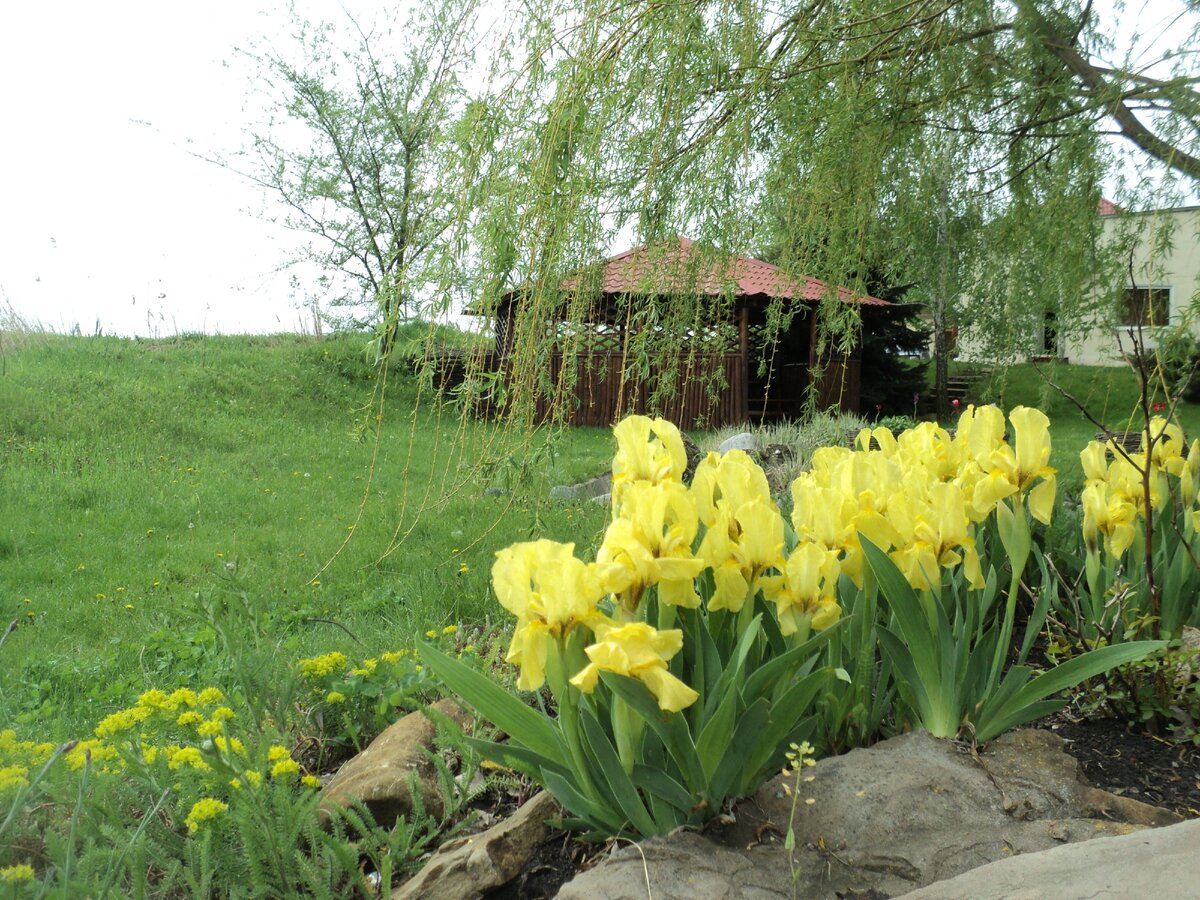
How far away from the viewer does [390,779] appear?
185 centimetres

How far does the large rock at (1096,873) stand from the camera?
1.12m

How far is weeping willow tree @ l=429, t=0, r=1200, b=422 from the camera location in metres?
2.22

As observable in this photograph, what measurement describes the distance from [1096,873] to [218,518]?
21.2 feet

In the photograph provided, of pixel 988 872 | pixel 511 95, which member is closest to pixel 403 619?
pixel 511 95

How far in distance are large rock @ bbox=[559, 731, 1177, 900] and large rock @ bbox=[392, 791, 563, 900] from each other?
→ 21 centimetres

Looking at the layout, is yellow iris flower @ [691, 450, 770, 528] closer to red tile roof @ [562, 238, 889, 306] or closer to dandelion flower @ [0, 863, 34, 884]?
red tile roof @ [562, 238, 889, 306]

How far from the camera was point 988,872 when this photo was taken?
1254 mm

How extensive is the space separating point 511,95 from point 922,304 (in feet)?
35.8

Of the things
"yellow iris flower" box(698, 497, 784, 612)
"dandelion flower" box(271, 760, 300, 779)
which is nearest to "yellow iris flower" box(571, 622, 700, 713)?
"yellow iris flower" box(698, 497, 784, 612)

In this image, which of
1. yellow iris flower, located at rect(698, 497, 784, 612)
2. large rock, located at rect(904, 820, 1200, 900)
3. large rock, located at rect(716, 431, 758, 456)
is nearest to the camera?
large rock, located at rect(904, 820, 1200, 900)

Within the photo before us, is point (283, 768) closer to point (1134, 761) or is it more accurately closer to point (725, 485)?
point (725, 485)

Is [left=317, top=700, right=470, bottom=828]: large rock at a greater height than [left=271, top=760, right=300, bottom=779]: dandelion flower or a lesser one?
lesser

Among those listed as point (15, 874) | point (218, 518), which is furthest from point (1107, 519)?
point (218, 518)

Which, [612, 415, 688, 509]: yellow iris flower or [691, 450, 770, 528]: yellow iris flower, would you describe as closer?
[691, 450, 770, 528]: yellow iris flower
